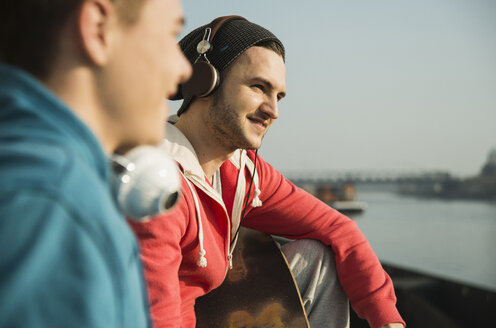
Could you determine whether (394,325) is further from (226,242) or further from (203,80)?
(203,80)

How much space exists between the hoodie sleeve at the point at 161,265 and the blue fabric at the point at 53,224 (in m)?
0.65

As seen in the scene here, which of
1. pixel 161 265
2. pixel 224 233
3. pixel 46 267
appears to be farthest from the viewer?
pixel 224 233

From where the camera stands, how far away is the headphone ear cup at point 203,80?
62.6 inches

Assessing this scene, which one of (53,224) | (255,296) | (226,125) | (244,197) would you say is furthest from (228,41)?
(53,224)

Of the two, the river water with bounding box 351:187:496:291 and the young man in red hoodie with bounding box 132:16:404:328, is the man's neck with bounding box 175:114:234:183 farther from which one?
the river water with bounding box 351:187:496:291

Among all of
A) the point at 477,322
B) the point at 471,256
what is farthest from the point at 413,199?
the point at 477,322

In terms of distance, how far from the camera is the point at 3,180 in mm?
427

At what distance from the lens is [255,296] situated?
1.75 m

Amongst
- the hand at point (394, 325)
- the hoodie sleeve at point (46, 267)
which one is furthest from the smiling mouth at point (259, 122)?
the hoodie sleeve at point (46, 267)

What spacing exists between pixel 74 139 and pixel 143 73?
0.14m

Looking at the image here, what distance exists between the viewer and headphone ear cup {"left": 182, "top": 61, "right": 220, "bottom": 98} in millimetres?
1590

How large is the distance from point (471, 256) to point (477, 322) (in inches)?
970

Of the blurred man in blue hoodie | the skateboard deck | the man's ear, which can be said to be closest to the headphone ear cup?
the skateboard deck

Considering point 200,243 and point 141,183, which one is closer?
point 141,183
